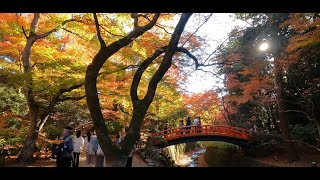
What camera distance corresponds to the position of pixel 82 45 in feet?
Answer: 35.0

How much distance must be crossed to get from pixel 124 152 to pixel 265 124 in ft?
46.3

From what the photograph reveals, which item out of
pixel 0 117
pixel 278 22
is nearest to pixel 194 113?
pixel 278 22

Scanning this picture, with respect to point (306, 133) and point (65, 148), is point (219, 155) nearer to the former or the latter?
point (306, 133)

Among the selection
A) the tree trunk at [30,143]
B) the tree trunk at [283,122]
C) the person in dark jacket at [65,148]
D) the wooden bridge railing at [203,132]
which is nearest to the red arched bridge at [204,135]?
the wooden bridge railing at [203,132]

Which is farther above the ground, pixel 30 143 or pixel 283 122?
pixel 283 122

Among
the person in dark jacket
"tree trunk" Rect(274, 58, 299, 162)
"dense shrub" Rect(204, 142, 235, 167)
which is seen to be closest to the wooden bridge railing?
"dense shrub" Rect(204, 142, 235, 167)

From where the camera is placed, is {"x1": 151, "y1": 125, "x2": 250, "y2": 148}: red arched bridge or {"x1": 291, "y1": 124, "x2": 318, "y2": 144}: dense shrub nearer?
{"x1": 291, "y1": 124, "x2": 318, "y2": 144}: dense shrub

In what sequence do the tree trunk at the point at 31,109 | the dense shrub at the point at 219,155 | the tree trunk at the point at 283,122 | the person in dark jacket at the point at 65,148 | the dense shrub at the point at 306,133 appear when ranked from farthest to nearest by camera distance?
the dense shrub at the point at 219,155 → the dense shrub at the point at 306,133 → the tree trunk at the point at 283,122 → the tree trunk at the point at 31,109 → the person in dark jacket at the point at 65,148

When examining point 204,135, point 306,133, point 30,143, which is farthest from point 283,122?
point 30,143

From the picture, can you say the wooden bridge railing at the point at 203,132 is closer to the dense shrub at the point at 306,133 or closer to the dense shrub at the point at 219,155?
the dense shrub at the point at 219,155

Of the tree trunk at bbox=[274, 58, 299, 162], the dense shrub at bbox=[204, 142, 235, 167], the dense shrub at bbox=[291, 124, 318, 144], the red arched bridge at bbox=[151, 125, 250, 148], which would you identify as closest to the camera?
the tree trunk at bbox=[274, 58, 299, 162]

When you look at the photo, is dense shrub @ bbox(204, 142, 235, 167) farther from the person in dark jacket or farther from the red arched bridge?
the person in dark jacket

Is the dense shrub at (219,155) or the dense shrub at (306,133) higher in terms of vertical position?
the dense shrub at (306,133)

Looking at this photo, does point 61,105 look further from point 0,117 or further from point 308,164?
point 308,164
